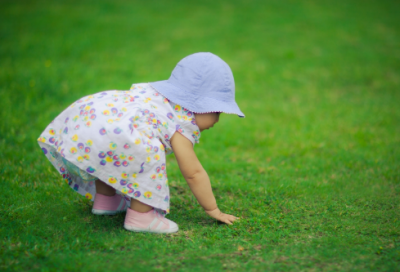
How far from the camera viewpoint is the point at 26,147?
4.02 m

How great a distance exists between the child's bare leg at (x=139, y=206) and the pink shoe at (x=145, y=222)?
0.02m

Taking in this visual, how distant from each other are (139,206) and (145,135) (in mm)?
476

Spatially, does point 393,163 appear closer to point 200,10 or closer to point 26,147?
point 26,147

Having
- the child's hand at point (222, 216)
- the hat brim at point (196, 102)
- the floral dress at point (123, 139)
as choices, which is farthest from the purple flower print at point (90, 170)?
the child's hand at point (222, 216)

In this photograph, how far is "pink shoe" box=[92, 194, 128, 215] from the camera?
2861 millimetres

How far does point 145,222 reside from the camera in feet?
8.55

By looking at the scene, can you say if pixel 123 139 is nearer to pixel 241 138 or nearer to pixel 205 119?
pixel 205 119

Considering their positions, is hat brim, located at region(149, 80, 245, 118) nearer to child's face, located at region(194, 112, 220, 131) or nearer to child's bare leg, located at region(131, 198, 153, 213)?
child's face, located at region(194, 112, 220, 131)

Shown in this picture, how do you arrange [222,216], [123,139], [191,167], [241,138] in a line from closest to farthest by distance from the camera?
[123,139], [191,167], [222,216], [241,138]

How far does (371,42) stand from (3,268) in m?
8.12

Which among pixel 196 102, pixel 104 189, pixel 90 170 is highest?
pixel 196 102

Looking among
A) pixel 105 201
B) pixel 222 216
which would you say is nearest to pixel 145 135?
pixel 105 201

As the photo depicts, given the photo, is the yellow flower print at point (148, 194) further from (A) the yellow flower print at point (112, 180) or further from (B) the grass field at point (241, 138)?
(B) the grass field at point (241, 138)

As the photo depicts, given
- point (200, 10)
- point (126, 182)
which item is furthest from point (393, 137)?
point (200, 10)
